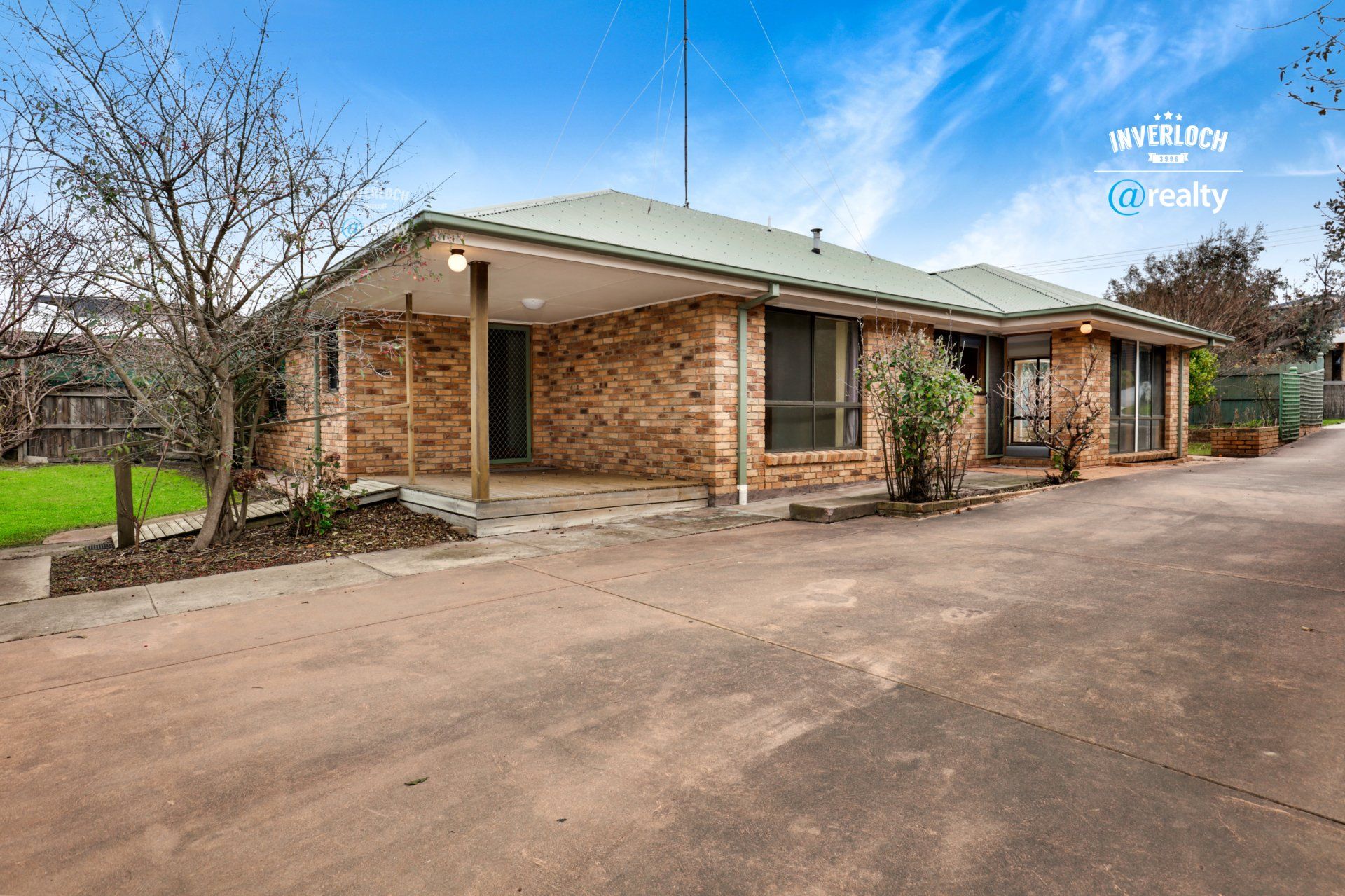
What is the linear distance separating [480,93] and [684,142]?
230 inches

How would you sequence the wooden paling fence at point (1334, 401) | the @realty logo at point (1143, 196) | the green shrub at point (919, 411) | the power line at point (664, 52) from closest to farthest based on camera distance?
1. the green shrub at point (919, 411)
2. the power line at point (664, 52)
3. the @realty logo at point (1143, 196)
4. the wooden paling fence at point (1334, 401)

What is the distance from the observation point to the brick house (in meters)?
7.17

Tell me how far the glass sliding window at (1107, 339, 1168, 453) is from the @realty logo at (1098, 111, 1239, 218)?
309 centimetres

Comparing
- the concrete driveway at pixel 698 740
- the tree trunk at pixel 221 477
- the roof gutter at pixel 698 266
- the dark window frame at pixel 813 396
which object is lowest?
the concrete driveway at pixel 698 740

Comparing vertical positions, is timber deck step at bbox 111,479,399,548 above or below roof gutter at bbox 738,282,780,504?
below

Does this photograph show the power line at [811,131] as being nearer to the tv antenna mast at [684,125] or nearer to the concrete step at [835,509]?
the tv antenna mast at [684,125]

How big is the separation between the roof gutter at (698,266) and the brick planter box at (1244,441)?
441 centimetres

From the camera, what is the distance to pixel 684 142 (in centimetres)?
1066

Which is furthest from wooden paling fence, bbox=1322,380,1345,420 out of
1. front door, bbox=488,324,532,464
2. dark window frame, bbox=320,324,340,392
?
dark window frame, bbox=320,324,340,392

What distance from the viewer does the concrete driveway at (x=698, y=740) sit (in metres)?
1.81

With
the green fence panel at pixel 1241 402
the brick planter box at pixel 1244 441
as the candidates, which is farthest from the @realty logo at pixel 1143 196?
the green fence panel at pixel 1241 402

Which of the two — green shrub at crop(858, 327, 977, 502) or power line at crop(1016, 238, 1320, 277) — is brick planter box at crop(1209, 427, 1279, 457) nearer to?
power line at crop(1016, 238, 1320, 277)

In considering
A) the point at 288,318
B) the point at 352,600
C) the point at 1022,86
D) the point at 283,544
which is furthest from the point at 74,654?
the point at 1022,86

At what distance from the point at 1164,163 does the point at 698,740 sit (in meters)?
17.8
